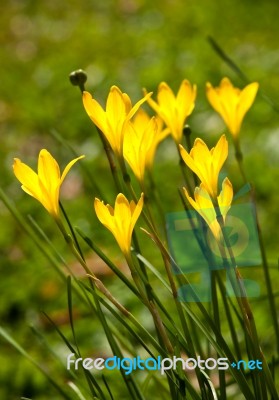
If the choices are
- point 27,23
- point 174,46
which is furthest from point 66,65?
point 27,23

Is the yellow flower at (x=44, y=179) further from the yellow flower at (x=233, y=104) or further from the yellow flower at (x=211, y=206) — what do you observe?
the yellow flower at (x=233, y=104)

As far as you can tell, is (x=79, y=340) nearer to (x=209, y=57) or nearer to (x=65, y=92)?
(x=65, y=92)

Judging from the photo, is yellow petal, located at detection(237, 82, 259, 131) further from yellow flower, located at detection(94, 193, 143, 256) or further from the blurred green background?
the blurred green background

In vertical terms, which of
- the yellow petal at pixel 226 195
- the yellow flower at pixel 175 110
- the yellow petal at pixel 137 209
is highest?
the yellow flower at pixel 175 110

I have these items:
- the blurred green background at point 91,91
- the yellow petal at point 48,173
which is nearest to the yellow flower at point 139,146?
the yellow petal at point 48,173

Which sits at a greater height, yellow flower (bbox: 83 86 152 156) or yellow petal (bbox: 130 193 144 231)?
yellow flower (bbox: 83 86 152 156)

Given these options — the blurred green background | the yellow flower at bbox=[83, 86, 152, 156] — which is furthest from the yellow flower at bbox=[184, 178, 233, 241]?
the blurred green background
